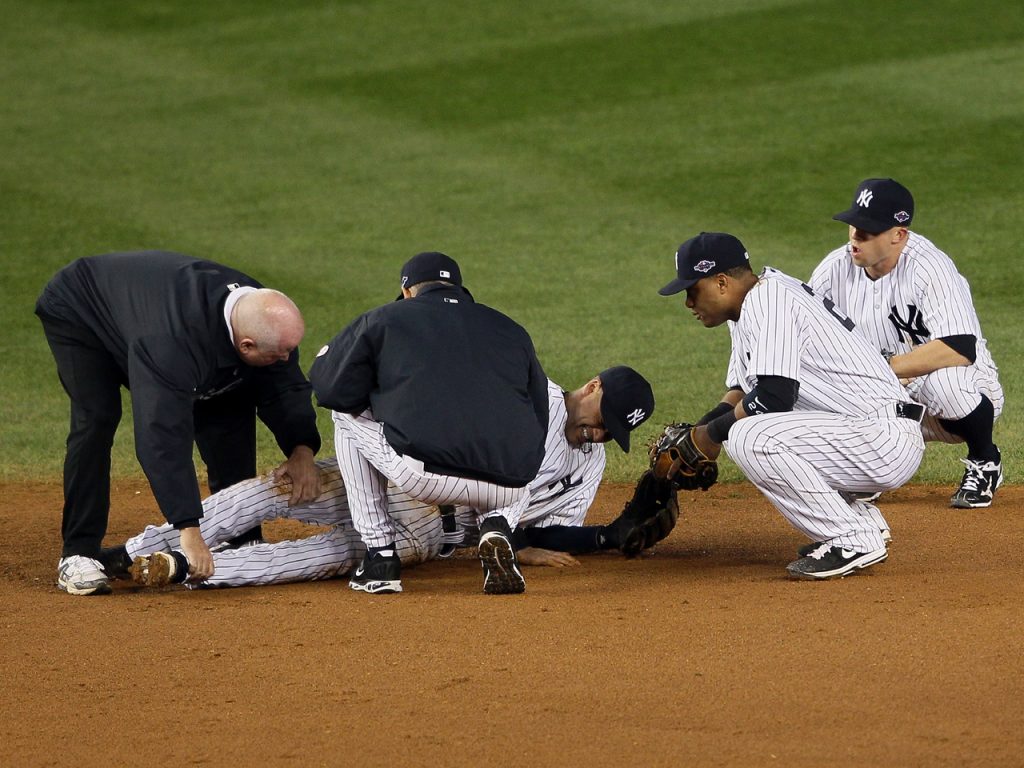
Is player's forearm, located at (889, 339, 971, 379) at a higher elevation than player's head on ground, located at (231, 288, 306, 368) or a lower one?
lower

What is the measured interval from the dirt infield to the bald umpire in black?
387 mm

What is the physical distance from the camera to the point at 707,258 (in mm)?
5734

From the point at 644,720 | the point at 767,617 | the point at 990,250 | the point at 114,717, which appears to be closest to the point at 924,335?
the point at 767,617

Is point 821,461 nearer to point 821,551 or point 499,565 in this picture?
point 821,551

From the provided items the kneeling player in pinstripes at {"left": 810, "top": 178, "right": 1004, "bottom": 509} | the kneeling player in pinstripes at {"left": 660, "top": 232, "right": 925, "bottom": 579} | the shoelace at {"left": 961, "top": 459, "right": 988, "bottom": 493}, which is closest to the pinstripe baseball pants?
the kneeling player in pinstripes at {"left": 660, "top": 232, "right": 925, "bottom": 579}

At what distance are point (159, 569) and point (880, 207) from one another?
12.4 feet

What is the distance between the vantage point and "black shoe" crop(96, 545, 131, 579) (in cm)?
619

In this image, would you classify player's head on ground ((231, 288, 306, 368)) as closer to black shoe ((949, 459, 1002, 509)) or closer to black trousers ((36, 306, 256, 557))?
black trousers ((36, 306, 256, 557))

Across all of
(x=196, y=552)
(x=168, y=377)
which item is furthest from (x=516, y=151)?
(x=196, y=552)

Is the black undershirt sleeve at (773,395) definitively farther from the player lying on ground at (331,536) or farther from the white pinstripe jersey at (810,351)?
the player lying on ground at (331,536)

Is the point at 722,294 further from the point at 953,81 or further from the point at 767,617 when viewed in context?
the point at 953,81

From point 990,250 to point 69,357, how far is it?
942cm

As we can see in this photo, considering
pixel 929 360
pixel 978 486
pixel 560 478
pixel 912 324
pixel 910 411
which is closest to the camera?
pixel 910 411

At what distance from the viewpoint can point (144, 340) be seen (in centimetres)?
569
